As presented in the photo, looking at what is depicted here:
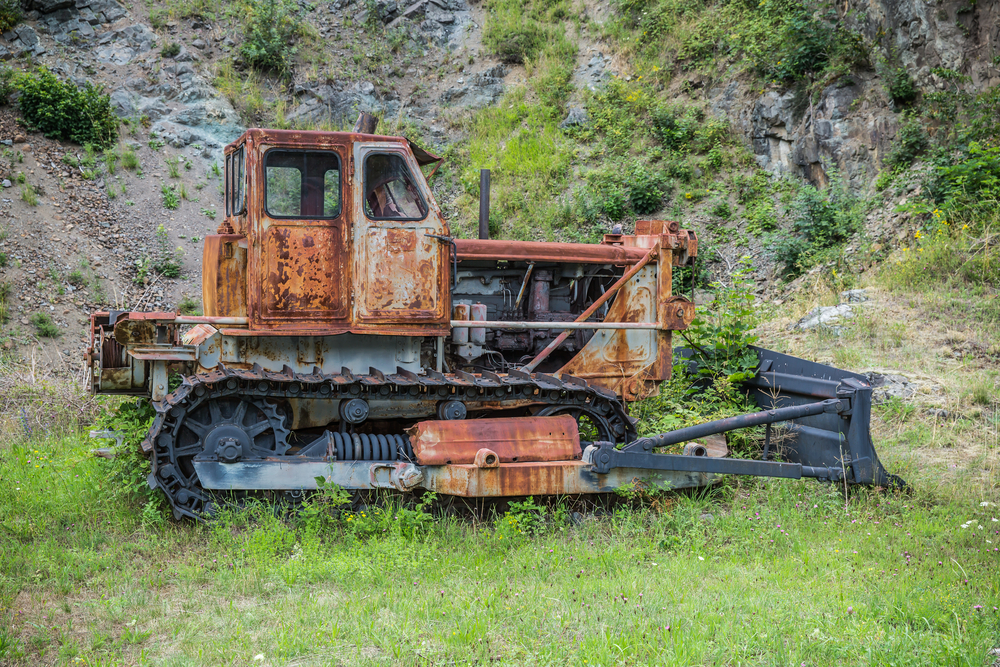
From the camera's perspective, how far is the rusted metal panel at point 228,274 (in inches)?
217

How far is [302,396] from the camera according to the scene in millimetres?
5492

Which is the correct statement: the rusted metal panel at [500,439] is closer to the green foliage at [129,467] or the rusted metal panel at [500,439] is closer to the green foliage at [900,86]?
the green foliage at [129,467]

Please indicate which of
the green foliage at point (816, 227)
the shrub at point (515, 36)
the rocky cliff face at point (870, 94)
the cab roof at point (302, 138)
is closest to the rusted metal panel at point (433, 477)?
the cab roof at point (302, 138)

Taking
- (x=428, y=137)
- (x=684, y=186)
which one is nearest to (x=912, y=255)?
(x=684, y=186)

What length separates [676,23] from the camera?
17.7 metres

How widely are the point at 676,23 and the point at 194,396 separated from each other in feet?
51.9

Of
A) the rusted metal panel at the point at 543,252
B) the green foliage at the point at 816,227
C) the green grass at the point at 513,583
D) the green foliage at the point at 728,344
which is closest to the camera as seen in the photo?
the green grass at the point at 513,583

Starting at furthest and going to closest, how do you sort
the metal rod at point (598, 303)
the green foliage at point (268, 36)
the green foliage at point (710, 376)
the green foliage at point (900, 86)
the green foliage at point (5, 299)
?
the green foliage at point (268, 36) → the green foliage at point (900, 86) → the green foliage at point (5, 299) → the green foliage at point (710, 376) → the metal rod at point (598, 303)

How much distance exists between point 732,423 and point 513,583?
7.17ft

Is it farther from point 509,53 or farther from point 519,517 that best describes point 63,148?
point 519,517

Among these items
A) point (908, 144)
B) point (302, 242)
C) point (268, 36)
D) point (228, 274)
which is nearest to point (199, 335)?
point (228, 274)

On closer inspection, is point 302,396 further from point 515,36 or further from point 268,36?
point 515,36

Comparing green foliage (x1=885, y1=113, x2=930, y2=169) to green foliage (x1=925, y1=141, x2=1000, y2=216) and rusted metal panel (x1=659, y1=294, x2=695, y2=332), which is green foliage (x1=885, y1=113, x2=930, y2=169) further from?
rusted metal panel (x1=659, y1=294, x2=695, y2=332)

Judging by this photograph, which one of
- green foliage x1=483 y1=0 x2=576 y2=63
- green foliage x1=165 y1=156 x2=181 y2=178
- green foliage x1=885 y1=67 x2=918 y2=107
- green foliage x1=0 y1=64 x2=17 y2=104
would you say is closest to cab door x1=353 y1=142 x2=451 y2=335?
green foliage x1=885 y1=67 x2=918 y2=107
